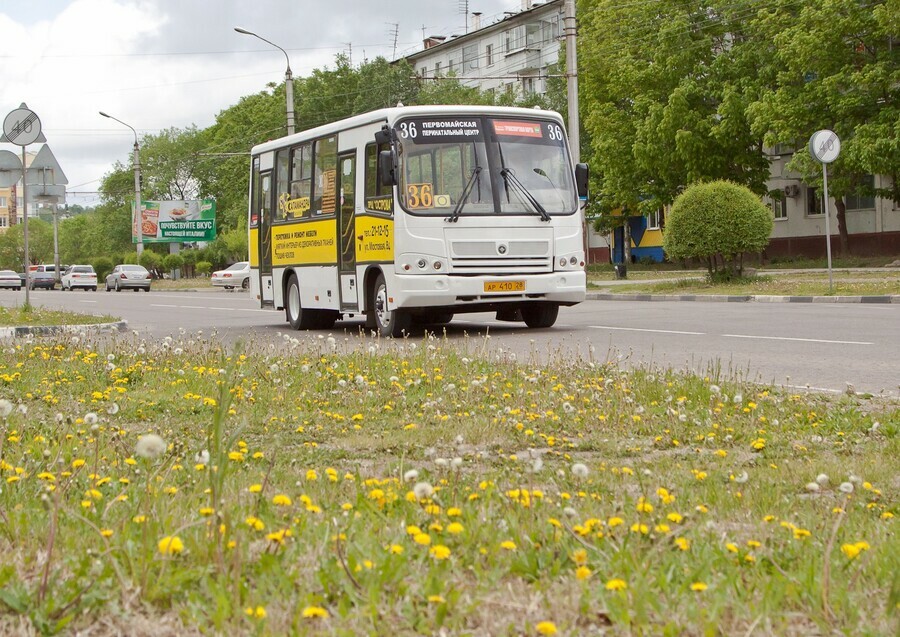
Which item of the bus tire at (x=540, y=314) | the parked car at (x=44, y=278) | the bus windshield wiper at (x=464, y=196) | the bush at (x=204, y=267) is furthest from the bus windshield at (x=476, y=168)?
the bush at (x=204, y=267)

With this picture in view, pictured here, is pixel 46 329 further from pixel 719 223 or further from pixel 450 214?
pixel 719 223

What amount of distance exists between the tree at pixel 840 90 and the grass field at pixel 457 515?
34.9 meters

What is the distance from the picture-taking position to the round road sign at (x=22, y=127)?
68.5ft

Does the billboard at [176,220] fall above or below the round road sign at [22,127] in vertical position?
above

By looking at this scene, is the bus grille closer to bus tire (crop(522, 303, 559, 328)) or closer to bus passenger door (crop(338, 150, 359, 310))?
bus tire (crop(522, 303, 559, 328))

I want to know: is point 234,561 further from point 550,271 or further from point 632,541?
point 550,271

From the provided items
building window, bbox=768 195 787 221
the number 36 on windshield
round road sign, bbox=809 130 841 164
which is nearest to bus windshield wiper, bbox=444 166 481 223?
the number 36 on windshield

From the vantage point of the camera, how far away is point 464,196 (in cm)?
1659

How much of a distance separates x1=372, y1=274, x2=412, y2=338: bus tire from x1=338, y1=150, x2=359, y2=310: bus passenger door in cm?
52

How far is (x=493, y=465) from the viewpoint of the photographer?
5945 millimetres

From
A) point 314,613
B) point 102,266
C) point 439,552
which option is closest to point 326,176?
point 439,552

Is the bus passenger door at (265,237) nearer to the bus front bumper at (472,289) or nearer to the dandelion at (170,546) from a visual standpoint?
the bus front bumper at (472,289)

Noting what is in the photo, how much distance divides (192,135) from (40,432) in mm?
→ 118817

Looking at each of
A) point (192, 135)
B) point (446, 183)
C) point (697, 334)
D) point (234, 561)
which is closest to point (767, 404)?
point (234, 561)
